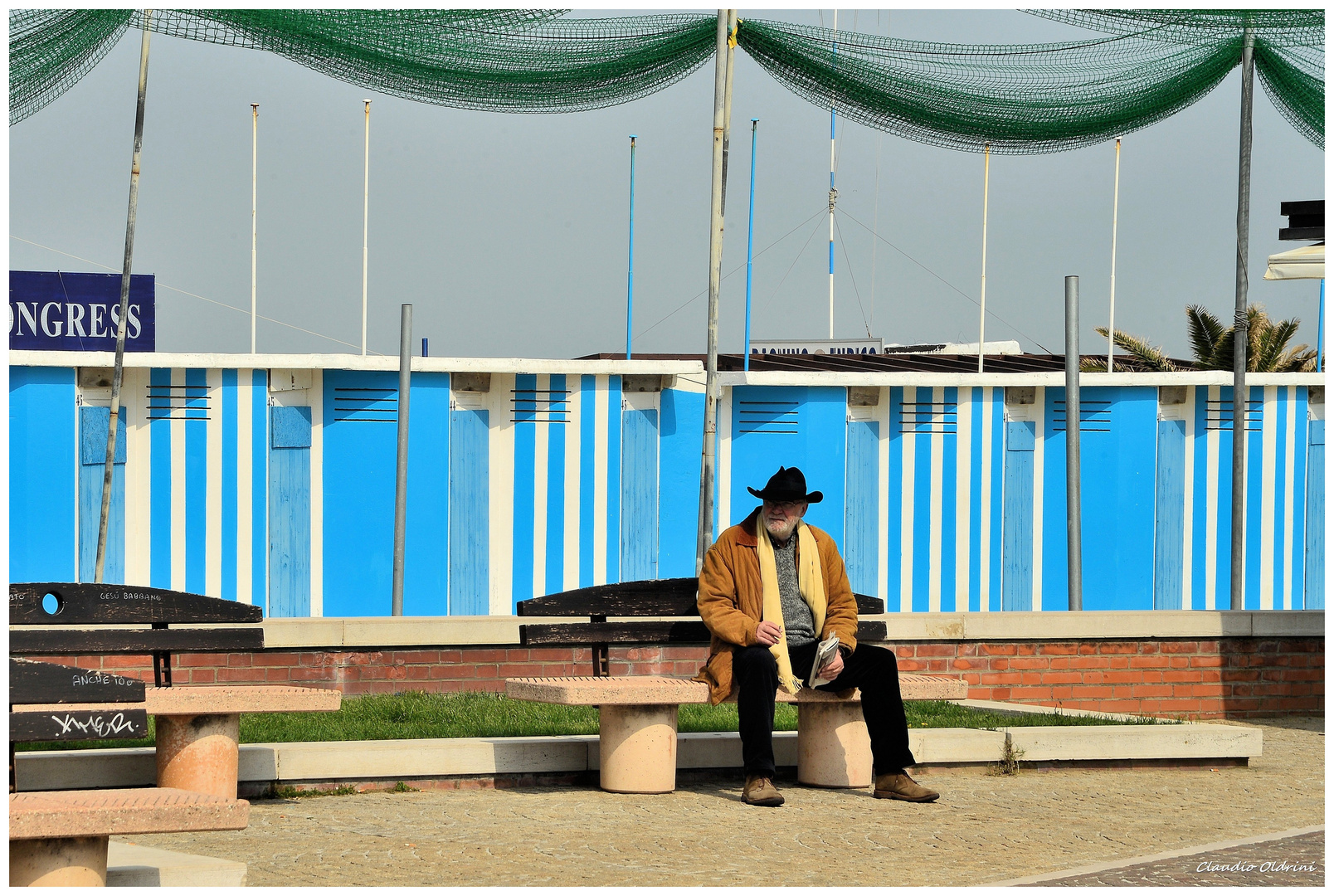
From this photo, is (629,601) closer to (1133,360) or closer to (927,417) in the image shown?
(927,417)

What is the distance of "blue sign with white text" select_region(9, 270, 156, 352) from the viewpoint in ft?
39.8

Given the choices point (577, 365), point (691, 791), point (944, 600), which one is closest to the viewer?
point (691, 791)

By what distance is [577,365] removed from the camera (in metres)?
12.0

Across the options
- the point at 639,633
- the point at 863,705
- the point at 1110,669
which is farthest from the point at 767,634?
→ the point at 1110,669

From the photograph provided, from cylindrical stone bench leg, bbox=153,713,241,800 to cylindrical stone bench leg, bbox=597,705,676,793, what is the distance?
151cm

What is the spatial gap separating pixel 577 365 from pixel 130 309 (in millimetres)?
3622

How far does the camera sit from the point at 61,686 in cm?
441

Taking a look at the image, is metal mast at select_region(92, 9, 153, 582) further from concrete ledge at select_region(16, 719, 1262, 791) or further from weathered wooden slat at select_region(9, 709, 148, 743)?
weathered wooden slat at select_region(9, 709, 148, 743)

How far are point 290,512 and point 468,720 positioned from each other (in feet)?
17.1

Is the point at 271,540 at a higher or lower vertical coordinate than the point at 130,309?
lower

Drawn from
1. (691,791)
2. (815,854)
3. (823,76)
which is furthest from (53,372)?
(815,854)

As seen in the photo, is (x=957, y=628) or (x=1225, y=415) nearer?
(x=957, y=628)

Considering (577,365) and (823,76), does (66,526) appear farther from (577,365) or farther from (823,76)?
(823,76)

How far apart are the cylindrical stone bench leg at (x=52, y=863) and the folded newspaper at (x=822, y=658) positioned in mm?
3101
